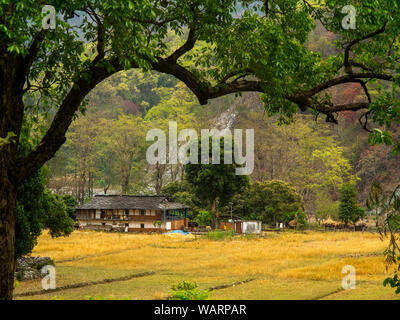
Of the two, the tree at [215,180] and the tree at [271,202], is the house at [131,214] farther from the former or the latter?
the tree at [271,202]

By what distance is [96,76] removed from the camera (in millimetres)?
11477

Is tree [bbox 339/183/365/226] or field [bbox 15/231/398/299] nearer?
field [bbox 15/231/398/299]

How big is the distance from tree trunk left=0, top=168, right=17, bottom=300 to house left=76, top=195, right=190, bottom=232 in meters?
43.8

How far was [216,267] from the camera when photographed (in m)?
27.0

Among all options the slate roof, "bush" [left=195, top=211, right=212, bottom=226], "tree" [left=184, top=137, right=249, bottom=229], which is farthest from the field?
"bush" [left=195, top=211, right=212, bottom=226]

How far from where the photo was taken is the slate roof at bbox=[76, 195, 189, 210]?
2197 inches

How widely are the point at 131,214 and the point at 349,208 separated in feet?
80.6

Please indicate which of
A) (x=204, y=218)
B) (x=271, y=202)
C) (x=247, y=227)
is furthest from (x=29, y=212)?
(x=271, y=202)

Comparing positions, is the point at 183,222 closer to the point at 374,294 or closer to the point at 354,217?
the point at 354,217

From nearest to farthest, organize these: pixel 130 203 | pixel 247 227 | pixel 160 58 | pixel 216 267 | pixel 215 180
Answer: pixel 160 58
pixel 216 267
pixel 247 227
pixel 215 180
pixel 130 203

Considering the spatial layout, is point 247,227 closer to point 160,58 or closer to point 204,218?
point 204,218

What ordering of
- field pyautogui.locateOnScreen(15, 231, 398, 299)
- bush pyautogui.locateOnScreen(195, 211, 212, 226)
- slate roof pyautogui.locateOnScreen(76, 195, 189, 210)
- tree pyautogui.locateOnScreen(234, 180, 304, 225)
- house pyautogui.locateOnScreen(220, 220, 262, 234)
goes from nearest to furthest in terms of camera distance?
field pyautogui.locateOnScreen(15, 231, 398, 299) < house pyautogui.locateOnScreen(220, 220, 262, 234) < slate roof pyautogui.locateOnScreen(76, 195, 189, 210) < tree pyautogui.locateOnScreen(234, 180, 304, 225) < bush pyautogui.locateOnScreen(195, 211, 212, 226)

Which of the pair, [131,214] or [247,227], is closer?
[247,227]

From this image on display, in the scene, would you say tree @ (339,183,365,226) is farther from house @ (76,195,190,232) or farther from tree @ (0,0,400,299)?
tree @ (0,0,400,299)
